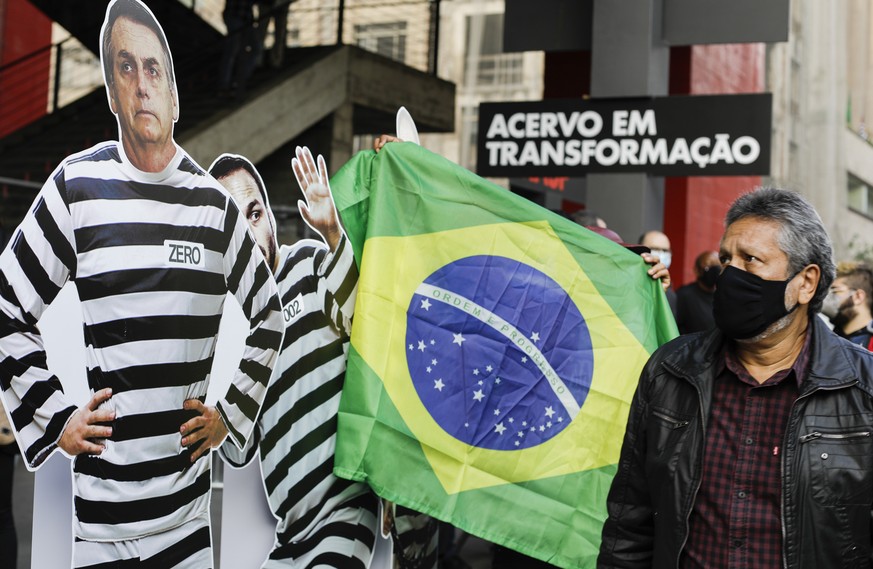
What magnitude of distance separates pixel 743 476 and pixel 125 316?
2.16 meters

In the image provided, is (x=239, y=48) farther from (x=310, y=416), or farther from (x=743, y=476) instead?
(x=743, y=476)

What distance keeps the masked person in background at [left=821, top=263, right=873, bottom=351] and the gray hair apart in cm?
355

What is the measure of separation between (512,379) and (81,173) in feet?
6.48

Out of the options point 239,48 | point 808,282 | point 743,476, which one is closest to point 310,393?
point 743,476

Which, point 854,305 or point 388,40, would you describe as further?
point 388,40

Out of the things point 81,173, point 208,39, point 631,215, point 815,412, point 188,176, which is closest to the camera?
point 815,412

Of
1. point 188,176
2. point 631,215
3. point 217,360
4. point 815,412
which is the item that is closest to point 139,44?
point 188,176

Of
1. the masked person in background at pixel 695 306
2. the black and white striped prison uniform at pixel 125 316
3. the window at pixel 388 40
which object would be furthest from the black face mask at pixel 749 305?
the window at pixel 388 40

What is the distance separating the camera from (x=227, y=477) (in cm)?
446

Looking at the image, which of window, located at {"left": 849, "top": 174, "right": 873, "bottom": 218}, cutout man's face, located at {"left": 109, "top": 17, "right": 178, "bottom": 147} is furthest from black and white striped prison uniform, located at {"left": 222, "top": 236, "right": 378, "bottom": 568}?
window, located at {"left": 849, "top": 174, "right": 873, "bottom": 218}

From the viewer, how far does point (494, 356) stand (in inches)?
185

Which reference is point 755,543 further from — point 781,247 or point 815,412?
point 781,247

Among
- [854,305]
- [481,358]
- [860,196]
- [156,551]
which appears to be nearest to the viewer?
[156,551]

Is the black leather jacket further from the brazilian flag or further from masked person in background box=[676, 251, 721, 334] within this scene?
Result: masked person in background box=[676, 251, 721, 334]
